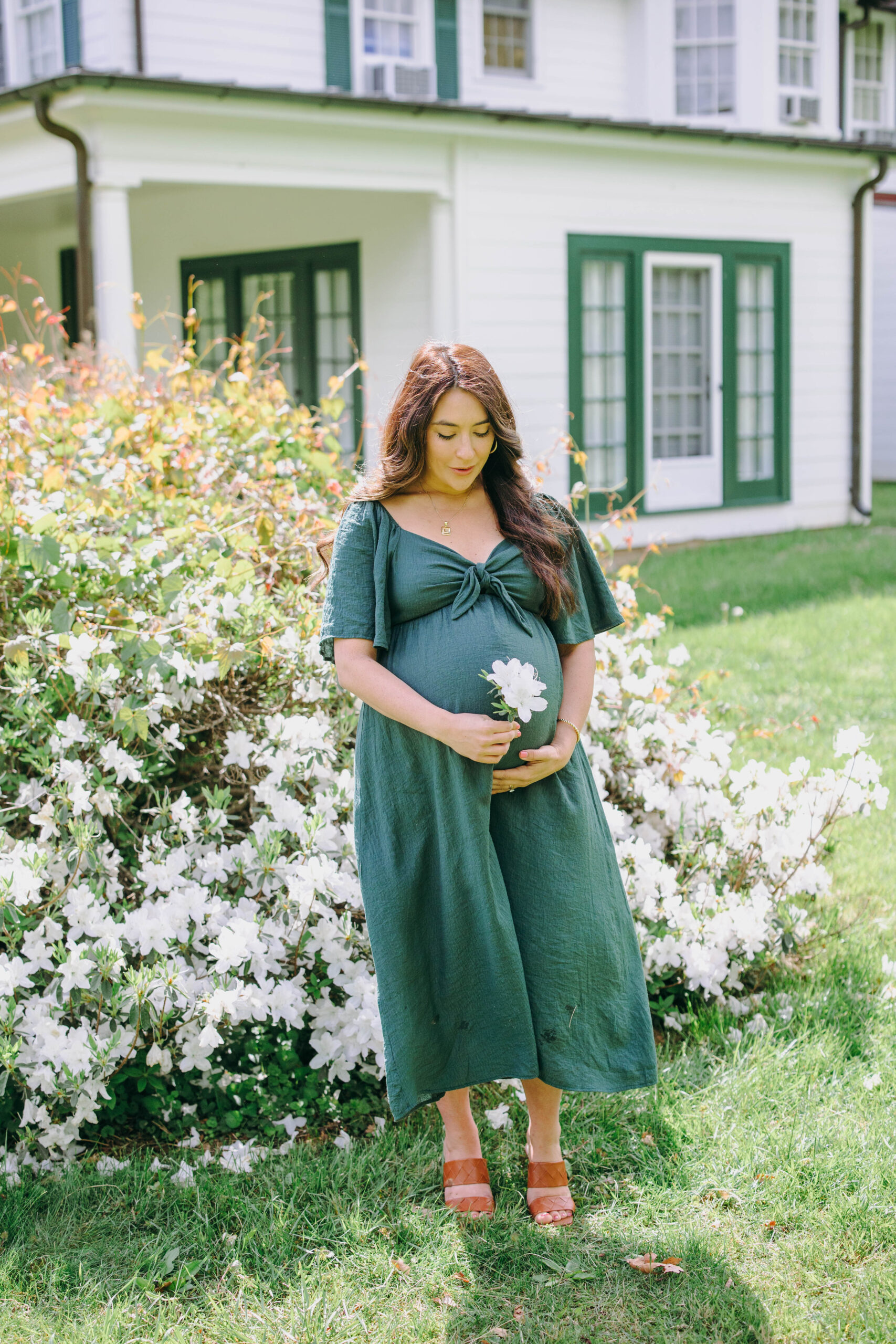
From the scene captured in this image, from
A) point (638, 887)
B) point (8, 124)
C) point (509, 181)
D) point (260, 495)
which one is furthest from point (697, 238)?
point (638, 887)

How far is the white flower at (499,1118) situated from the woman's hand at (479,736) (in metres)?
0.98

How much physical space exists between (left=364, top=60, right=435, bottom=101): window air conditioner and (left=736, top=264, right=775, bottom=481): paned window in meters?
3.32

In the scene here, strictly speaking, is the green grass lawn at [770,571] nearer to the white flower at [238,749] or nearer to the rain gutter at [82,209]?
the rain gutter at [82,209]

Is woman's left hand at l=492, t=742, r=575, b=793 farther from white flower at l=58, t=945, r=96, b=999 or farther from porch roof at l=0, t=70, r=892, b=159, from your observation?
porch roof at l=0, t=70, r=892, b=159

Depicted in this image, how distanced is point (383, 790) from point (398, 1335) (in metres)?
0.95

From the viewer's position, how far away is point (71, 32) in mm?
10352

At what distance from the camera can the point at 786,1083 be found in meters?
3.16

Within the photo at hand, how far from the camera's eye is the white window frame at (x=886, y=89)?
16719mm

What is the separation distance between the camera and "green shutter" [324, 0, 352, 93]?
36.2 ft

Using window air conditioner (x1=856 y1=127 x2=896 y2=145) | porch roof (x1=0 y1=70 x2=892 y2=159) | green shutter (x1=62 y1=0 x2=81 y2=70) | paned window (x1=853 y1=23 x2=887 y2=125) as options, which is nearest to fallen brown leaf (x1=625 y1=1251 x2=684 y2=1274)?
porch roof (x1=0 y1=70 x2=892 y2=159)

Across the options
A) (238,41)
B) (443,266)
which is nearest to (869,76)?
(443,266)

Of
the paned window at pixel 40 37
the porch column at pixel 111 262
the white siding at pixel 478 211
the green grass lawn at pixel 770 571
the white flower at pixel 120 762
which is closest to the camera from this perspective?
the white flower at pixel 120 762

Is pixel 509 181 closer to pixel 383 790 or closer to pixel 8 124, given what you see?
pixel 8 124

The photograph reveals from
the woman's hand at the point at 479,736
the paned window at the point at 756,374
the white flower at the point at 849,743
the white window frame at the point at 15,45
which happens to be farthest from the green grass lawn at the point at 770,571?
the white window frame at the point at 15,45
